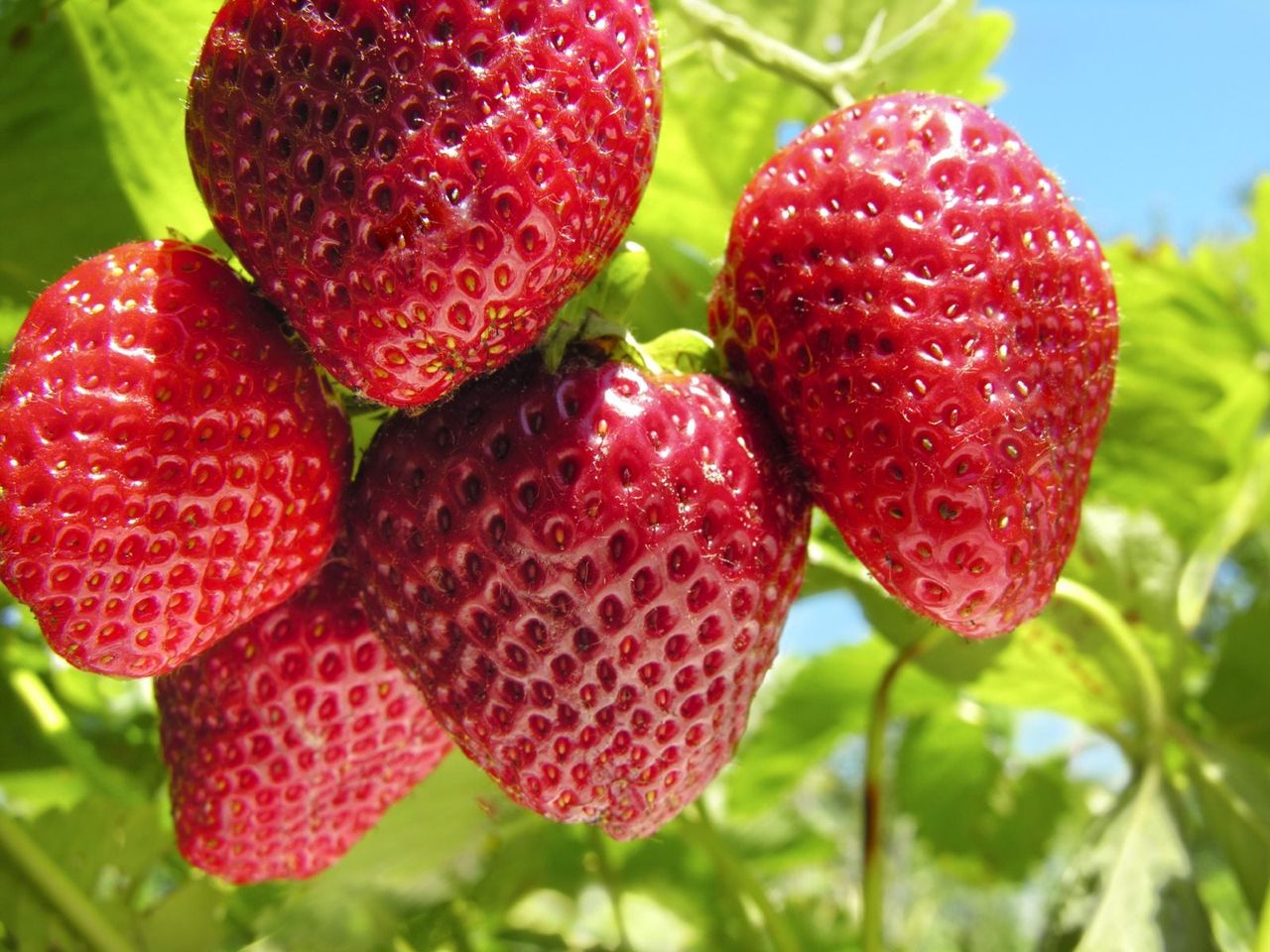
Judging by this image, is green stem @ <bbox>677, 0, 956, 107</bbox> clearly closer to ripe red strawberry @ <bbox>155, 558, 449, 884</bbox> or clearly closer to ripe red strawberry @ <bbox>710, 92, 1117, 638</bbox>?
ripe red strawberry @ <bbox>710, 92, 1117, 638</bbox>

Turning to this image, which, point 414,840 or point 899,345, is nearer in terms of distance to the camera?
point 899,345

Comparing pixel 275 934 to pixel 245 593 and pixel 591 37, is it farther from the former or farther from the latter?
pixel 591 37

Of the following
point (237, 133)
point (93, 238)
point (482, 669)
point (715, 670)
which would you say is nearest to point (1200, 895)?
point (715, 670)

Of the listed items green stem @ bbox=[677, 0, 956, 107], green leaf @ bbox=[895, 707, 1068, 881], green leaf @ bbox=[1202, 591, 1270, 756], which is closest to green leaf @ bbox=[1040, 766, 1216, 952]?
green leaf @ bbox=[1202, 591, 1270, 756]

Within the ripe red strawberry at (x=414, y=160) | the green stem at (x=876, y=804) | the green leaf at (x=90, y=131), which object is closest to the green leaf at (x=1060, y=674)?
the green stem at (x=876, y=804)

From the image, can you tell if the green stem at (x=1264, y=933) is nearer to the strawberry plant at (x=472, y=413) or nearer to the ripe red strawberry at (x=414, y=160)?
the strawberry plant at (x=472, y=413)

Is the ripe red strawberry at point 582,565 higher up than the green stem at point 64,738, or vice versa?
the ripe red strawberry at point 582,565
